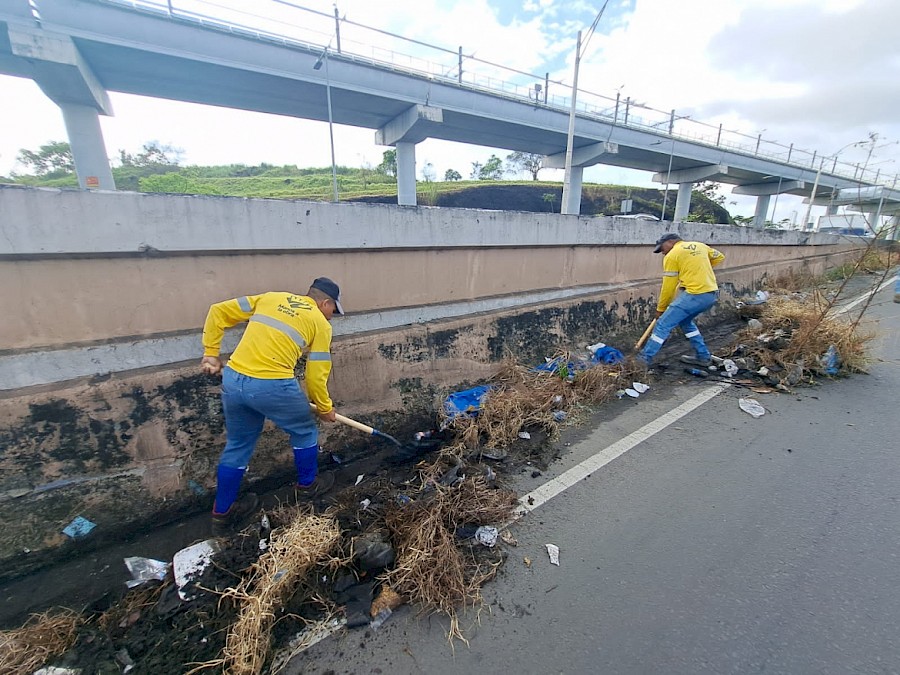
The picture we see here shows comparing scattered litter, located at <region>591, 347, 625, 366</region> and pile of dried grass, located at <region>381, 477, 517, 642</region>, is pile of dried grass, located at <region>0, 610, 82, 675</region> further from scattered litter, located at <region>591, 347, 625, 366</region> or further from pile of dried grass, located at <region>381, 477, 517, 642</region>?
scattered litter, located at <region>591, 347, 625, 366</region>

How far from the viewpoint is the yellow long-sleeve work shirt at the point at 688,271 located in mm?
4742

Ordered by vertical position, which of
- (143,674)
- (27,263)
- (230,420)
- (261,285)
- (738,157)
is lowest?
(143,674)

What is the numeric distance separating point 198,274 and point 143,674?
2208mm

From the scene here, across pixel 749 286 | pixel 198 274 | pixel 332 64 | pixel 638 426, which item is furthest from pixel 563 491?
pixel 332 64

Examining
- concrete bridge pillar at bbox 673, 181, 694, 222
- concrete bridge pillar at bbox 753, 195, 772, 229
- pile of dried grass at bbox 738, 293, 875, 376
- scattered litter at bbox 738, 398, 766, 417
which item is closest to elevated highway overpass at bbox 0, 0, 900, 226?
pile of dried grass at bbox 738, 293, 875, 376

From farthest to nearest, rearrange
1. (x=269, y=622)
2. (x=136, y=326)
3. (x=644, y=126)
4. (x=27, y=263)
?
(x=644, y=126) → (x=136, y=326) → (x=27, y=263) → (x=269, y=622)

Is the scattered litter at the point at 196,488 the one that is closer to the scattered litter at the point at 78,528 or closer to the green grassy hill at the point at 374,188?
the scattered litter at the point at 78,528

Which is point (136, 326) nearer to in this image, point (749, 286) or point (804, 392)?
point (804, 392)

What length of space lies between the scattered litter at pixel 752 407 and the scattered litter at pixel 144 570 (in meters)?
4.80

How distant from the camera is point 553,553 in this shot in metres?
2.09

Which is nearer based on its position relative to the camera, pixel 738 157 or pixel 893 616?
pixel 893 616

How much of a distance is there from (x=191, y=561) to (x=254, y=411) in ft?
2.91

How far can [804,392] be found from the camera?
4035 millimetres

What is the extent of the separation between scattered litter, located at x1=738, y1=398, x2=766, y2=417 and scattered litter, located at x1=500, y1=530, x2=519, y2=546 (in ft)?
9.48
